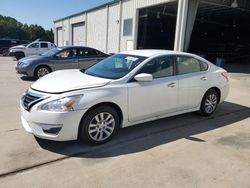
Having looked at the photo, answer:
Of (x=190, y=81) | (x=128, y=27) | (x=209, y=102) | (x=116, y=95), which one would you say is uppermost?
(x=128, y=27)

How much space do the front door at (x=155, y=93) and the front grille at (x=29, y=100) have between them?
1474 millimetres

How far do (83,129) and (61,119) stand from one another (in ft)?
1.34

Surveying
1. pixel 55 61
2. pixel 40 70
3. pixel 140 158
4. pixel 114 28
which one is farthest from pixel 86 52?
pixel 114 28

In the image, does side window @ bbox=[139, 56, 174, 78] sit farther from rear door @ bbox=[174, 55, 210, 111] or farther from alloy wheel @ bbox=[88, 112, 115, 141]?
alloy wheel @ bbox=[88, 112, 115, 141]

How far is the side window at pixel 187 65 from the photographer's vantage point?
5.06m

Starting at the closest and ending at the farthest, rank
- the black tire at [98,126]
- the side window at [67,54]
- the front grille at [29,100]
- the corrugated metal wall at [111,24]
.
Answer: the front grille at [29,100] → the black tire at [98,126] → the side window at [67,54] → the corrugated metal wall at [111,24]

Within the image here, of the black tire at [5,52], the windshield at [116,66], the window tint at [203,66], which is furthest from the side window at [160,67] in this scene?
the black tire at [5,52]

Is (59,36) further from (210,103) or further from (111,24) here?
(210,103)

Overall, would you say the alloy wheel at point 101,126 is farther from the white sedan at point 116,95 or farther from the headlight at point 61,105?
the headlight at point 61,105

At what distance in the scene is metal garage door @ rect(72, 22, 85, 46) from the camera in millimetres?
27034

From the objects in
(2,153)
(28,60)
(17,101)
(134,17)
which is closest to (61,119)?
(2,153)

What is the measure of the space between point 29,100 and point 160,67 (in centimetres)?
242

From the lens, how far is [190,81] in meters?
5.12

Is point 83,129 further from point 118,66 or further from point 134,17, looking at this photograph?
point 134,17
